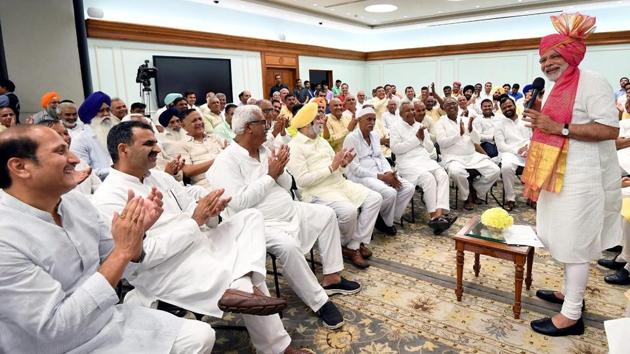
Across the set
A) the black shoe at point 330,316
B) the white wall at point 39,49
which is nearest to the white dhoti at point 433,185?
the black shoe at point 330,316

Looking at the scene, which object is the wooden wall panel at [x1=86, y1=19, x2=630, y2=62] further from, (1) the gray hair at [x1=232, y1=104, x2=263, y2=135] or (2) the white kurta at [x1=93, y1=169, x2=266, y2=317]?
(2) the white kurta at [x1=93, y1=169, x2=266, y2=317]

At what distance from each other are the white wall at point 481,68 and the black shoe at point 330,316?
37.4 ft

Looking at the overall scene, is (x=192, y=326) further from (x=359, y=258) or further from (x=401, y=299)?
(x=359, y=258)

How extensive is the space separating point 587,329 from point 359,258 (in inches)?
60.0

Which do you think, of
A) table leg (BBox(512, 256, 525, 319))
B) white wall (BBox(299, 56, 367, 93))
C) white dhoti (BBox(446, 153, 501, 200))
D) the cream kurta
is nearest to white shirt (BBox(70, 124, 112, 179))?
the cream kurta

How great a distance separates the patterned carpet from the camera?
2129mm

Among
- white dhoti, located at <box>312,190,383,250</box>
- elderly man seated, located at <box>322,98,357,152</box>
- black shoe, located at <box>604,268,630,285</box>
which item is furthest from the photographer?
elderly man seated, located at <box>322,98,357,152</box>

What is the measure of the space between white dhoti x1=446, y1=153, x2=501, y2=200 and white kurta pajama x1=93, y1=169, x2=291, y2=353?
9.59 ft

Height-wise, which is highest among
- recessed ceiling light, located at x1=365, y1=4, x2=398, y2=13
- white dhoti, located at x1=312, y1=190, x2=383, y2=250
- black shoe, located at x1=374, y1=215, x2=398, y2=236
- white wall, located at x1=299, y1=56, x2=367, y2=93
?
recessed ceiling light, located at x1=365, y1=4, x2=398, y2=13

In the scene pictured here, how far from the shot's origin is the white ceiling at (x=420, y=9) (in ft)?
32.4

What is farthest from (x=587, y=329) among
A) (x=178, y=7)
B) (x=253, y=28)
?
(x=253, y=28)

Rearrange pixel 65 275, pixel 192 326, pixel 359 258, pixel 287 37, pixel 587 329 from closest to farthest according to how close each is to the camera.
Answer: pixel 65 275 → pixel 192 326 → pixel 587 329 → pixel 359 258 → pixel 287 37

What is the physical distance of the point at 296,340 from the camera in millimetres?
2221

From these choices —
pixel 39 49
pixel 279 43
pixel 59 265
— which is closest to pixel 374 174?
pixel 59 265
